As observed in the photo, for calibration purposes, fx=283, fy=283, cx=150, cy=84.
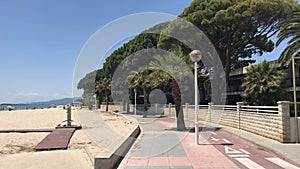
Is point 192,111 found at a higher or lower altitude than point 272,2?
lower

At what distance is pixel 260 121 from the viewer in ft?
40.2

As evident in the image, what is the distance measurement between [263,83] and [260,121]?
882cm

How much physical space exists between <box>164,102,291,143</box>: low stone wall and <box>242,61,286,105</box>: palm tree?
10.8 ft

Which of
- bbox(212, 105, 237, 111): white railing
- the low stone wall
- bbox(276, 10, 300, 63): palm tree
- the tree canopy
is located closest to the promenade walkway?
the low stone wall

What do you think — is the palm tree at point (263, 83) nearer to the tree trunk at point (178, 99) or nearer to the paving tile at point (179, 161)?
the tree trunk at point (178, 99)

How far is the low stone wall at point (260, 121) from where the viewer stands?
10.1 metres

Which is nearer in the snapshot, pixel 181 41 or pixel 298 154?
pixel 298 154

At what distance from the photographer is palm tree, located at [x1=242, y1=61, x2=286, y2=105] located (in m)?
20.0

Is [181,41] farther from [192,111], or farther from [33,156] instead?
[33,156]

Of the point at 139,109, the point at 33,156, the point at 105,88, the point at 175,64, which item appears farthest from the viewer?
the point at 105,88

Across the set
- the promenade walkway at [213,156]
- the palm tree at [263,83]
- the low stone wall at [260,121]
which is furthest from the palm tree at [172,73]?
the palm tree at [263,83]

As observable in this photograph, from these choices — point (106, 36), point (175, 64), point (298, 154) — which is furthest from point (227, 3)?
point (298, 154)

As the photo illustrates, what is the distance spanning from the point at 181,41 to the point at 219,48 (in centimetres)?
425

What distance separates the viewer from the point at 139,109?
4306cm
